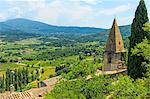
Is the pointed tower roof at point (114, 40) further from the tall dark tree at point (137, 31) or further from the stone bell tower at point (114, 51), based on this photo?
the tall dark tree at point (137, 31)

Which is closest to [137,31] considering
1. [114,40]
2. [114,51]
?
[114,40]

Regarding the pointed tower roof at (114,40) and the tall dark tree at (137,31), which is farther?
the pointed tower roof at (114,40)

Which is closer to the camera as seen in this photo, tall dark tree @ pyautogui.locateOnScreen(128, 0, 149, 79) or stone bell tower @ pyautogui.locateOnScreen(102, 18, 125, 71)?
tall dark tree @ pyautogui.locateOnScreen(128, 0, 149, 79)

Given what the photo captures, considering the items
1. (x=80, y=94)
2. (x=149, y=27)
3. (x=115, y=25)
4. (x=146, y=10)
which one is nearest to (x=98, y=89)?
(x=80, y=94)

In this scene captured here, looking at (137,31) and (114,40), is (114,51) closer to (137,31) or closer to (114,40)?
(114,40)

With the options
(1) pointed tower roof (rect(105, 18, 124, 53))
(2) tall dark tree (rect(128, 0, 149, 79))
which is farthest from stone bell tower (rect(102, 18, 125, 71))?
(2) tall dark tree (rect(128, 0, 149, 79))

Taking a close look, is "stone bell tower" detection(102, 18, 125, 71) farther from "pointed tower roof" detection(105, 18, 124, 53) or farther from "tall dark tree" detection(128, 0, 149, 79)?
"tall dark tree" detection(128, 0, 149, 79)

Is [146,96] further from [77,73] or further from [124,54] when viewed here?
[124,54]

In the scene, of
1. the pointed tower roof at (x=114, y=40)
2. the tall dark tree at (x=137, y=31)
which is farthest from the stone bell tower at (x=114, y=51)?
the tall dark tree at (x=137, y=31)
